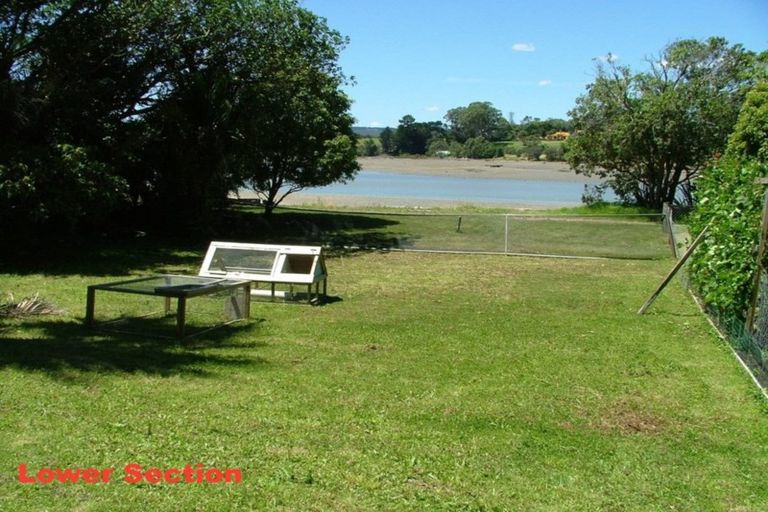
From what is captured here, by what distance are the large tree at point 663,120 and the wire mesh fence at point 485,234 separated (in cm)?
516

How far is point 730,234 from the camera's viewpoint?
8.92 meters

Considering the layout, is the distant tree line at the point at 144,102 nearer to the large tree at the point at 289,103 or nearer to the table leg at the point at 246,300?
the large tree at the point at 289,103

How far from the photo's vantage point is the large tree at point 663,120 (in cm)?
2694

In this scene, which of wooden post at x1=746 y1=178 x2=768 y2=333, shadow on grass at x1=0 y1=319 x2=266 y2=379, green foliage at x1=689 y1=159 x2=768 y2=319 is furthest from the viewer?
green foliage at x1=689 y1=159 x2=768 y2=319

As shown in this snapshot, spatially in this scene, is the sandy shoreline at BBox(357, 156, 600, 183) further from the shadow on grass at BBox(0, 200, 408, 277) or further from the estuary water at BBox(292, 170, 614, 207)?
the shadow on grass at BBox(0, 200, 408, 277)

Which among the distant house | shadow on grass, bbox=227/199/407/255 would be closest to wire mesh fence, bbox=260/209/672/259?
shadow on grass, bbox=227/199/407/255

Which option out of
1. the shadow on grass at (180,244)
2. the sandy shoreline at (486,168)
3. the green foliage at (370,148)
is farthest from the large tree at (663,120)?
the green foliage at (370,148)

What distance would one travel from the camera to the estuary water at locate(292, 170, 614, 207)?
44075mm

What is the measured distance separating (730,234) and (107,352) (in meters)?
7.47

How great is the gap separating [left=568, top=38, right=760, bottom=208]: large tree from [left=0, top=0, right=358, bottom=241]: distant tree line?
41.0ft

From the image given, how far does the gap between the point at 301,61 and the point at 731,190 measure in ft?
40.6

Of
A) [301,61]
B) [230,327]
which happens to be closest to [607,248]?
[301,61]

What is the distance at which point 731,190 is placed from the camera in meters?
9.57

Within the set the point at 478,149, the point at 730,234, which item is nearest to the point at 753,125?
the point at 730,234
